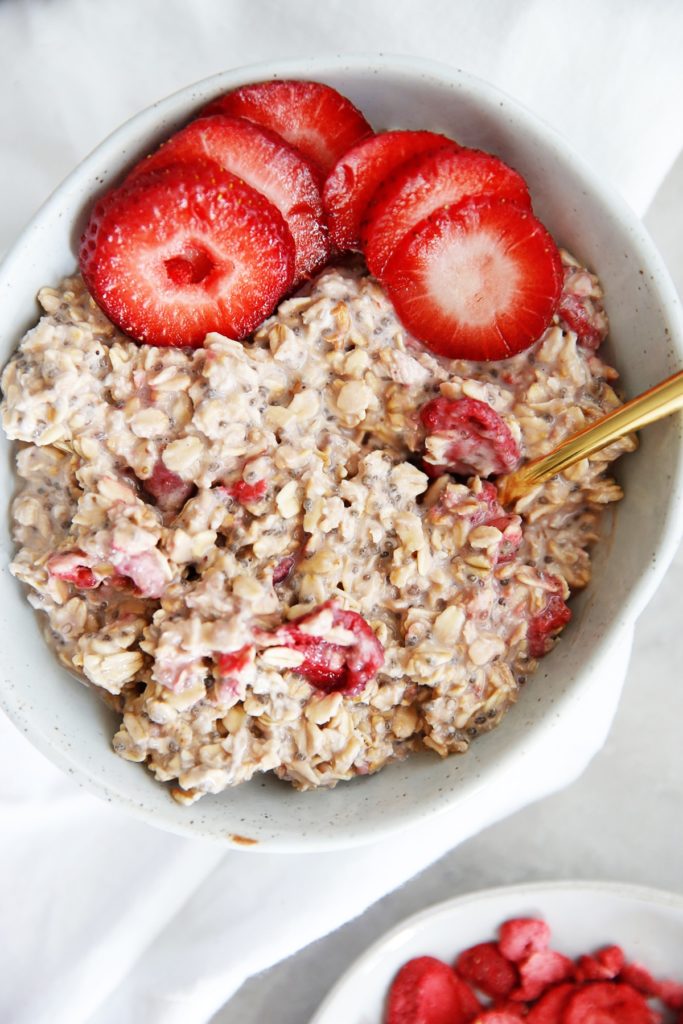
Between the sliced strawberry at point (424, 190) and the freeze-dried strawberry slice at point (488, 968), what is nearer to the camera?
the sliced strawberry at point (424, 190)

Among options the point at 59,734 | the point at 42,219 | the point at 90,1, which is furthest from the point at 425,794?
the point at 90,1

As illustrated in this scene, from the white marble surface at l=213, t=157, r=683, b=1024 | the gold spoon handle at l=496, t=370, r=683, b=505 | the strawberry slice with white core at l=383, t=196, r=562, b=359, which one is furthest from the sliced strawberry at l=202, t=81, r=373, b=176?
the white marble surface at l=213, t=157, r=683, b=1024

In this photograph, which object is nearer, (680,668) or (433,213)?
(433,213)

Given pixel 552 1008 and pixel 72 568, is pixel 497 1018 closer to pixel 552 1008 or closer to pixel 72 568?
pixel 552 1008

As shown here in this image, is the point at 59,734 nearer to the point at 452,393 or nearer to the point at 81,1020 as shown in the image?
the point at 452,393

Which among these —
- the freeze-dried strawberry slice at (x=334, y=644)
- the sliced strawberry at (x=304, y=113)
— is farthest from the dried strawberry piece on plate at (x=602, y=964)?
the sliced strawberry at (x=304, y=113)

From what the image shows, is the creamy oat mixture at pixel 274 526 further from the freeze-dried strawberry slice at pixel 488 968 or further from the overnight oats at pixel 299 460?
the freeze-dried strawberry slice at pixel 488 968
